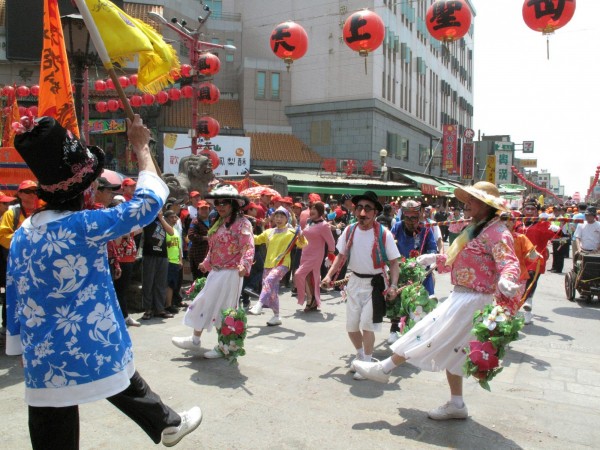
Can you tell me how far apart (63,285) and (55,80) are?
2480mm

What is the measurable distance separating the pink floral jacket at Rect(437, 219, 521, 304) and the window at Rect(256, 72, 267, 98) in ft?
95.6

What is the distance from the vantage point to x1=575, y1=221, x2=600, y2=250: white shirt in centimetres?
1040

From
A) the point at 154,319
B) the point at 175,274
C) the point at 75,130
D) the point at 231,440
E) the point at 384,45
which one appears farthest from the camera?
the point at 384,45

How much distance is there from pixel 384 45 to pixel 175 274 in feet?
85.7

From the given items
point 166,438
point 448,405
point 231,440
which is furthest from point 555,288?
point 166,438

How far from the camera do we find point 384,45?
3055cm

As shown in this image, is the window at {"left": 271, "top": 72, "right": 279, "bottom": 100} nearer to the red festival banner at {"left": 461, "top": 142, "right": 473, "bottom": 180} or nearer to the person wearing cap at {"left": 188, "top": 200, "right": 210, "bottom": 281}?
the red festival banner at {"left": 461, "top": 142, "right": 473, "bottom": 180}

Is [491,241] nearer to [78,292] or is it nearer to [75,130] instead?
[78,292]

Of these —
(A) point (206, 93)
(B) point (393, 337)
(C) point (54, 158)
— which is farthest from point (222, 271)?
(A) point (206, 93)

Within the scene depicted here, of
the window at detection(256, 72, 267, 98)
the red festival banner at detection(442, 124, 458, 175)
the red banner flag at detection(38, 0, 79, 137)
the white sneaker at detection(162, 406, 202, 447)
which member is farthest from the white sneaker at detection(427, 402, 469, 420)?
the red festival banner at detection(442, 124, 458, 175)

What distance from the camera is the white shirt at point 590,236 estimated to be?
409 inches

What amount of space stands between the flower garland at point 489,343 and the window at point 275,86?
30.0m

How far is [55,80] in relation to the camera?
419cm

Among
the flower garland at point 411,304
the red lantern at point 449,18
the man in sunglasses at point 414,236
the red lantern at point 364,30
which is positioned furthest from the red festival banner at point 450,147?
the flower garland at point 411,304
